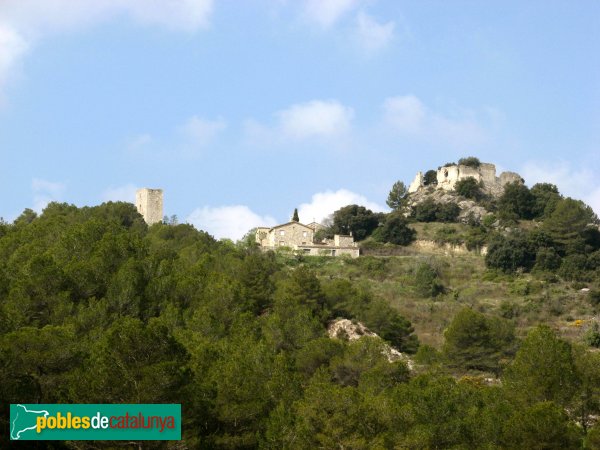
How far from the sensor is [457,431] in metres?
19.6

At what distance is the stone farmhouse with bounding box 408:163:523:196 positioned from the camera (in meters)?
72.0

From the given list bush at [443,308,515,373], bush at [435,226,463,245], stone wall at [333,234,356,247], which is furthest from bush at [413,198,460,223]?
bush at [443,308,515,373]

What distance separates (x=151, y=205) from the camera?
59.9m

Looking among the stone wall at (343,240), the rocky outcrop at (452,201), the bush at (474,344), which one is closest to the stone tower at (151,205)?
the stone wall at (343,240)

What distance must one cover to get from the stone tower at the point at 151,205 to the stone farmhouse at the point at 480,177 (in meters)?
22.9

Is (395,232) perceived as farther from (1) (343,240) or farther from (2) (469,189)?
(2) (469,189)

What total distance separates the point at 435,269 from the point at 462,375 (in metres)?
22.6

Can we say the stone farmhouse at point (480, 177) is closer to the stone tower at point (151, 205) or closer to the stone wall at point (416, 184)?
the stone wall at point (416, 184)

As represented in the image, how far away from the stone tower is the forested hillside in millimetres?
12985

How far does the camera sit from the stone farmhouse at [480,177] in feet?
236

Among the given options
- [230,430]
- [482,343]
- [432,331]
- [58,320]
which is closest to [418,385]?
[230,430]

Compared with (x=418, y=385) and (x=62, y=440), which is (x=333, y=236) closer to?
(x=418, y=385)

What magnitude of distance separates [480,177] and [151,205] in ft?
85.4

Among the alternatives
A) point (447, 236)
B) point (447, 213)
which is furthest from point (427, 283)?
point (447, 213)
